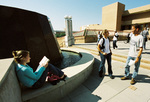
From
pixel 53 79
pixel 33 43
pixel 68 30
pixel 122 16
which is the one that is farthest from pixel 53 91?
pixel 122 16

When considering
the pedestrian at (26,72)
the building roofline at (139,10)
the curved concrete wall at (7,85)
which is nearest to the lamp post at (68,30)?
the pedestrian at (26,72)

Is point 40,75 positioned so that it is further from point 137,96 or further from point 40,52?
point 137,96

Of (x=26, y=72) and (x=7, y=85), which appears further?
(x=26, y=72)

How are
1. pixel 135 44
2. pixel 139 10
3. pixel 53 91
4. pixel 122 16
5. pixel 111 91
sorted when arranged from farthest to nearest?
pixel 122 16, pixel 139 10, pixel 135 44, pixel 111 91, pixel 53 91

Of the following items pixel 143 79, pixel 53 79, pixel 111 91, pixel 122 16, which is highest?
pixel 122 16

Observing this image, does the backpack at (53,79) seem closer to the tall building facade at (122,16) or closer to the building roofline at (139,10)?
the tall building facade at (122,16)

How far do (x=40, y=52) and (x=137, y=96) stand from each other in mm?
3862

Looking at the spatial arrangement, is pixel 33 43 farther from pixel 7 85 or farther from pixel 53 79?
pixel 7 85

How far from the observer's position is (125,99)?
220cm

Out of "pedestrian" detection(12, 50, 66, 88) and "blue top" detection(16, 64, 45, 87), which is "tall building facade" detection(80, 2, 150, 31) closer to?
"pedestrian" detection(12, 50, 66, 88)

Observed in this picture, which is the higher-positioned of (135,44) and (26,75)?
(135,44)

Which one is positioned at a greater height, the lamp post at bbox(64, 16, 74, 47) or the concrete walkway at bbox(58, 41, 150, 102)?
the lamp post at bbox(64, 16, 74, 47)

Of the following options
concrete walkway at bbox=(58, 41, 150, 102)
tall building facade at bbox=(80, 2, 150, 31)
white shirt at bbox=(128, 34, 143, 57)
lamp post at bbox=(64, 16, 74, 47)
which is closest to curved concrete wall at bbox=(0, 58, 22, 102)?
concrete walkway at bbox=(58, 41, 150, 102)

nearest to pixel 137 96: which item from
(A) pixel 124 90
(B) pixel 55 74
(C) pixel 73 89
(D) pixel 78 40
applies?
(A) pixel 124 90
